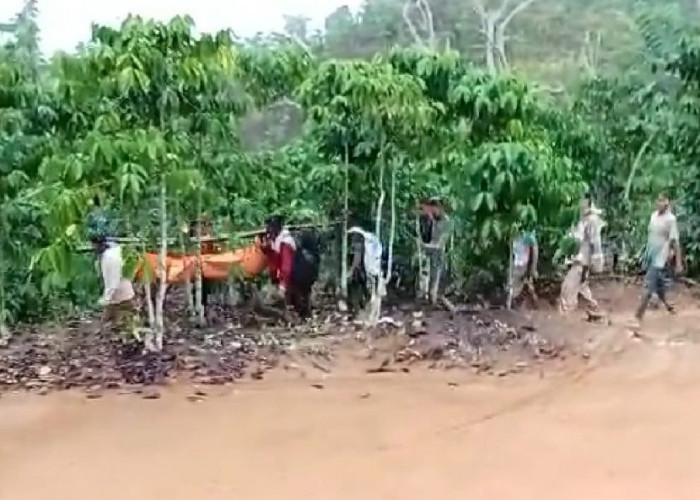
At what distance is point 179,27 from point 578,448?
142 inches

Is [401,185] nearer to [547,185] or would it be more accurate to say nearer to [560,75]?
[547,185]

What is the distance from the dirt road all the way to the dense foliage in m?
1.15

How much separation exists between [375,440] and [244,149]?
10.4ft

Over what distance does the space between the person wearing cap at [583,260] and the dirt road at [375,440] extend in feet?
7.09

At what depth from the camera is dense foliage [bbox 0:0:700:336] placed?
6.38 meters

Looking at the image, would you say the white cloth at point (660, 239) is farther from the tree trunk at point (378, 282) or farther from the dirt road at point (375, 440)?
the tree trunk at point (378, 282)

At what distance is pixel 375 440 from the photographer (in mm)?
5629

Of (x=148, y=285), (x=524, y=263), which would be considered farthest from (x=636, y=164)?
(x=148, y=285)

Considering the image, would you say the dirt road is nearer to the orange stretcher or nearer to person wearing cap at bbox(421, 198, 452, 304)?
the orange stretcher

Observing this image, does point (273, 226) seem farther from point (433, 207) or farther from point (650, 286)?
point (650, 286)

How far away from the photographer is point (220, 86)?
6801mm

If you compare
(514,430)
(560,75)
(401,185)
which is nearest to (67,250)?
(514,430)

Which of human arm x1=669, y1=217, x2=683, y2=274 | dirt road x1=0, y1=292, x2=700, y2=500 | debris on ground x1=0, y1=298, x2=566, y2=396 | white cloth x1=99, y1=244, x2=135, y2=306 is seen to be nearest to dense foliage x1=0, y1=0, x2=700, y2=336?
white cloth x1=99, y1=244, x2=135, y2=306

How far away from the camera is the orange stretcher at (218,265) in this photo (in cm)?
781
